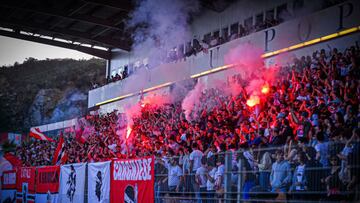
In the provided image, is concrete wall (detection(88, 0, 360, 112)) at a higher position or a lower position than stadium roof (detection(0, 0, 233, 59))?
lower

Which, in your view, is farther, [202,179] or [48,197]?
[48,197]

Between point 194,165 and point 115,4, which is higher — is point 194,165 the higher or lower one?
the lower one

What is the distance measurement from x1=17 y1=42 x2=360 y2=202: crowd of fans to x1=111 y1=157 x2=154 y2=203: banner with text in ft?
0.96

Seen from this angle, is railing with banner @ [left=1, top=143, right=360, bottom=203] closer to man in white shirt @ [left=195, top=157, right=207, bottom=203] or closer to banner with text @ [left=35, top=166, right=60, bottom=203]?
man in white shirt @ [left=195, top=157, right=207, bottom=203]

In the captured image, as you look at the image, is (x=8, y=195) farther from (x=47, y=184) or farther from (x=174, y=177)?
(x=174, y=177)

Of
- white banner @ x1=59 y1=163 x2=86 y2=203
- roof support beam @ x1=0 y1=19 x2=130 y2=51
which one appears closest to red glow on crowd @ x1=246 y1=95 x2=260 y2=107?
white banner @ x1=59 y1=163 x2=86 y2=203

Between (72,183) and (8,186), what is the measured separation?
17.3 ft

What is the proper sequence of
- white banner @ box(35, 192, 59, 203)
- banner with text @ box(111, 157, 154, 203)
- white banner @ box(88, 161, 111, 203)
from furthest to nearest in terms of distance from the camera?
white banner @ box(35, 192, 59, 203) < white banner @ box(88, 161, 111, 203) < banner with text @ box(111, 157, 154, 203)

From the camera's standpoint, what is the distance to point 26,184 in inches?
663

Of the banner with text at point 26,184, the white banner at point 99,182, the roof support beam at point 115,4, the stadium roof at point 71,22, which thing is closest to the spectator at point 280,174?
the white banner at point 99,182

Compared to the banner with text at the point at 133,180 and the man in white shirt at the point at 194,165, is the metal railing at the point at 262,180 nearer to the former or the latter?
the man in white shirt at the point at 194,165

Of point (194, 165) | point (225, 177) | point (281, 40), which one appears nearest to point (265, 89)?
point (281, 40)

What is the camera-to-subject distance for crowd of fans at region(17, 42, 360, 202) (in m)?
7.04

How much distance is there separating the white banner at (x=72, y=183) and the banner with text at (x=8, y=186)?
383cm
